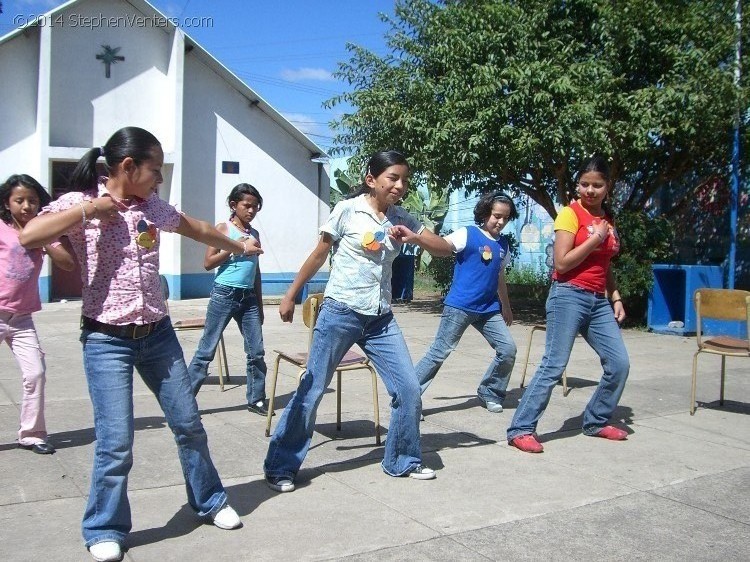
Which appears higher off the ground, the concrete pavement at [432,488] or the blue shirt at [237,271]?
the blue shirt at [237,271]

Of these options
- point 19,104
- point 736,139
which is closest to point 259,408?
point 736,139

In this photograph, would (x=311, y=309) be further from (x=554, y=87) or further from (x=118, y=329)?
(x=554, y=87)

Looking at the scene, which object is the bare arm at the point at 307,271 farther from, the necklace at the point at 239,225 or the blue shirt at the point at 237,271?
the necklace at the point at 239,225

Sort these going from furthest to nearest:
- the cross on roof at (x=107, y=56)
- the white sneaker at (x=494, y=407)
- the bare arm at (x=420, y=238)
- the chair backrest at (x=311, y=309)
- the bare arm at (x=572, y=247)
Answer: the cross on roof at (x=107, y=56)
the white sneaker at (x=494, y=407)
the chair backrest at (x=311, y=309)
the bare arm at (x=572, y=247)
the bare arm at (x=420, y=238)

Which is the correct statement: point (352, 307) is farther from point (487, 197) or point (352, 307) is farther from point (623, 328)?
point (623, 328)

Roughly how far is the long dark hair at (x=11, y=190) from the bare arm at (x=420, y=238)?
7.86 feet

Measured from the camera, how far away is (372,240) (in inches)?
186

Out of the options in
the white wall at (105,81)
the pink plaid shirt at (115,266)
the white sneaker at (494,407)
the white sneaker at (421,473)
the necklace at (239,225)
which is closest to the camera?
the pink plaid shirt at (115,266)

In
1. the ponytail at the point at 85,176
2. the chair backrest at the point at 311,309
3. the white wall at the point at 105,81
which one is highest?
the white wall at the point at 105,81

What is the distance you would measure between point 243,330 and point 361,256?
233cm

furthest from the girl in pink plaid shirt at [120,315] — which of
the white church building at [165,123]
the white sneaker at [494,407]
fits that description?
the white church building at [165,123]

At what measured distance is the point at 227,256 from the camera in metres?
6.48

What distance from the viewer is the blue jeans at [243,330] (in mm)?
6691

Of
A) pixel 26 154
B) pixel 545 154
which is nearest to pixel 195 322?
pixel 545 154
